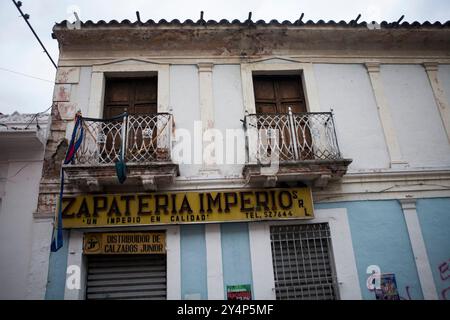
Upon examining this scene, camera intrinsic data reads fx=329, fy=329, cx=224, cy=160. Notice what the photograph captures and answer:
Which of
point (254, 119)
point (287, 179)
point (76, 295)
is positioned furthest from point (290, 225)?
point (76, 295)

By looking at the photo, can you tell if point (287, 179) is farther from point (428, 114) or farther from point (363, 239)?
point (428, 114)

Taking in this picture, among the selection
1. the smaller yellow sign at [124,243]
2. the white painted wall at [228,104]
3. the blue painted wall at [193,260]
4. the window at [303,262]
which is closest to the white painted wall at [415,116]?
the window at [303,262]

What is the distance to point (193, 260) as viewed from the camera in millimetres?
5656

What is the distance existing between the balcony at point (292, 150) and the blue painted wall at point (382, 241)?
28.4 inches

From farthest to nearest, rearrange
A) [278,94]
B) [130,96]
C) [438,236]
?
[278,94], [130,96], [438,236]

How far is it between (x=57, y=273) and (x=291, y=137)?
4.74 m

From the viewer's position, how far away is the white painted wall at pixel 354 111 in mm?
6484

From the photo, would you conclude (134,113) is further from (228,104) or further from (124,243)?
(124,243)

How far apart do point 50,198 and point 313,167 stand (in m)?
4.75

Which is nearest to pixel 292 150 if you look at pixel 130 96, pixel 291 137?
pixel 291 137

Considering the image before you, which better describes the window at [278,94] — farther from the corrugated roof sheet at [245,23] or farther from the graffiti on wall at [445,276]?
the graffiti on wall at [445,276]

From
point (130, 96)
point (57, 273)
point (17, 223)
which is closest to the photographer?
point (57, 273)

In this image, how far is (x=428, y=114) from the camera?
6918mm

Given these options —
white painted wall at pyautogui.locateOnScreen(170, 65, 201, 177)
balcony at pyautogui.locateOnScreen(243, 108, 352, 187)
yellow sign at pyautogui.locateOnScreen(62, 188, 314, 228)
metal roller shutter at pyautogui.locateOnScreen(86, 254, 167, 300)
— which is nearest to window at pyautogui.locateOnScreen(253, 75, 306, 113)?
balcony at pyautogui.locateOnScreen(243, 108, 352, 187)
